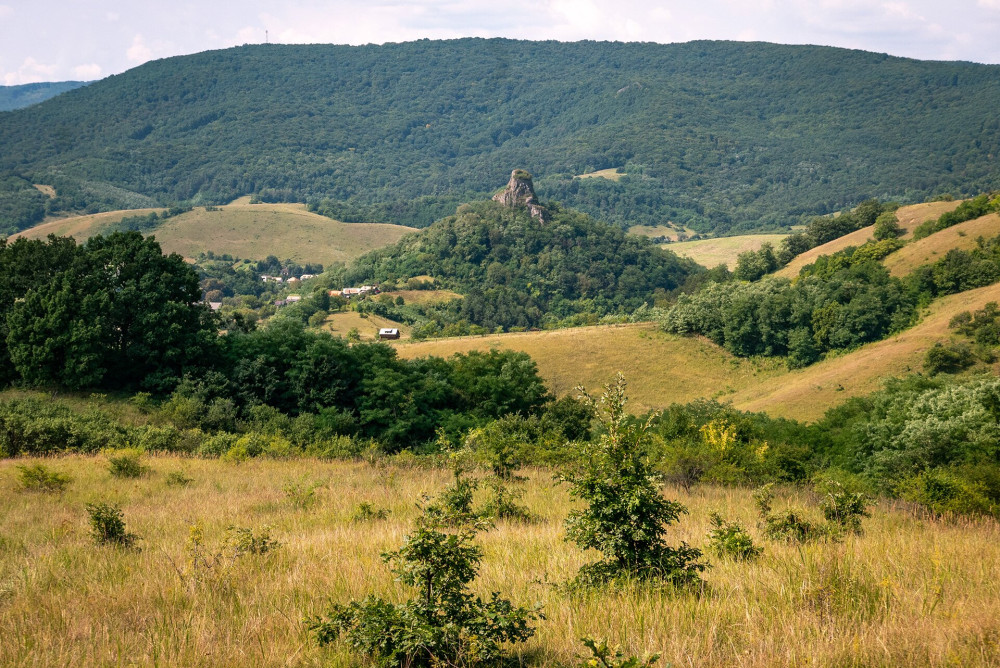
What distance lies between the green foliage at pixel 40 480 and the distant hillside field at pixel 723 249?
15672 cm

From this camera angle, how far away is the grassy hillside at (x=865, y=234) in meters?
83.5

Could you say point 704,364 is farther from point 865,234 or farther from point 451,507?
point 451,507

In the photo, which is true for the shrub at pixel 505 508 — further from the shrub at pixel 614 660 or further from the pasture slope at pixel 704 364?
the pasture slope at pixel 704 364

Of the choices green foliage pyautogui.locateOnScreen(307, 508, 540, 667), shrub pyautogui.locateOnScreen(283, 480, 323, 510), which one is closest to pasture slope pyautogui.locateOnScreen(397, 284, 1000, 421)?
shrub pyautogui.locateOnScreen(283, 480, 323, 510)

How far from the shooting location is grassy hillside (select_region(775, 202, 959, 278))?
8350cm

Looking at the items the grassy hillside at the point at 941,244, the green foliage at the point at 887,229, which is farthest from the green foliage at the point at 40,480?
the green foliage at the point at 887,229

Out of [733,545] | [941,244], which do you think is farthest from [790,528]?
[941,244]

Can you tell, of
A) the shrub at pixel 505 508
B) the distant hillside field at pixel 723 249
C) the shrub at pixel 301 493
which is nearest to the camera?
the shrub at pixel 505 508

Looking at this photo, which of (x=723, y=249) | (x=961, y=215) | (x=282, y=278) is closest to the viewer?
(x=961, y=215)

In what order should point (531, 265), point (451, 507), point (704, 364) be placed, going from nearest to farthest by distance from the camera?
point (451, 507), point (704, 364), point (531, 265)

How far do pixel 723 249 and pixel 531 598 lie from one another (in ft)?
617

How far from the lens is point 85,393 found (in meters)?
29.0

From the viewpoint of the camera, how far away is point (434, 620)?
4617mm

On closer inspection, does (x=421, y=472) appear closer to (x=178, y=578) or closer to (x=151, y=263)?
(x=178, y=578)
